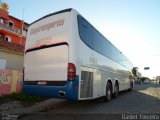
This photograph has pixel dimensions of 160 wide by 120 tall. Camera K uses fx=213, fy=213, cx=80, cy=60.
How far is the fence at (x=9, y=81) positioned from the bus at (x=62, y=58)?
4886mm

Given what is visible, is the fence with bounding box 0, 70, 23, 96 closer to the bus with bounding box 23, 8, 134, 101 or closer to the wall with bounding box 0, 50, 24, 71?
the bus with bounding box 23, 8, 134, 101

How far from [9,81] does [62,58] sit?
755cm

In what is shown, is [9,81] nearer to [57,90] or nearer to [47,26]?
[47,26]

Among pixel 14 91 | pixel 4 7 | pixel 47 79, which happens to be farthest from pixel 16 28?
pixel 47 79

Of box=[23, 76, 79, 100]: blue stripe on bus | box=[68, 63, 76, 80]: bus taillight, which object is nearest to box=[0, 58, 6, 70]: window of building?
box=[23, 76, 79, 100]: blue stripe on bus

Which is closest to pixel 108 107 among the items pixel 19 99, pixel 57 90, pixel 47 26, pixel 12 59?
pixel 57 90

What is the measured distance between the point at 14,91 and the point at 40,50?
271 inches

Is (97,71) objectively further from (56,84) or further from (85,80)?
(56,84)

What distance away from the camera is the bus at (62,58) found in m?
7.59

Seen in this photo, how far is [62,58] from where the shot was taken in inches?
305

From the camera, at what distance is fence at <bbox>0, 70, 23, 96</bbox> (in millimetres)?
13312

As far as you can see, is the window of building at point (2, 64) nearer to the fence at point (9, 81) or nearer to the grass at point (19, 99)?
the fence at point (9, 81)


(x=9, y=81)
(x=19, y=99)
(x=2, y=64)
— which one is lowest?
(x=19, y=99)

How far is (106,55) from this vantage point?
11719 millimetres
